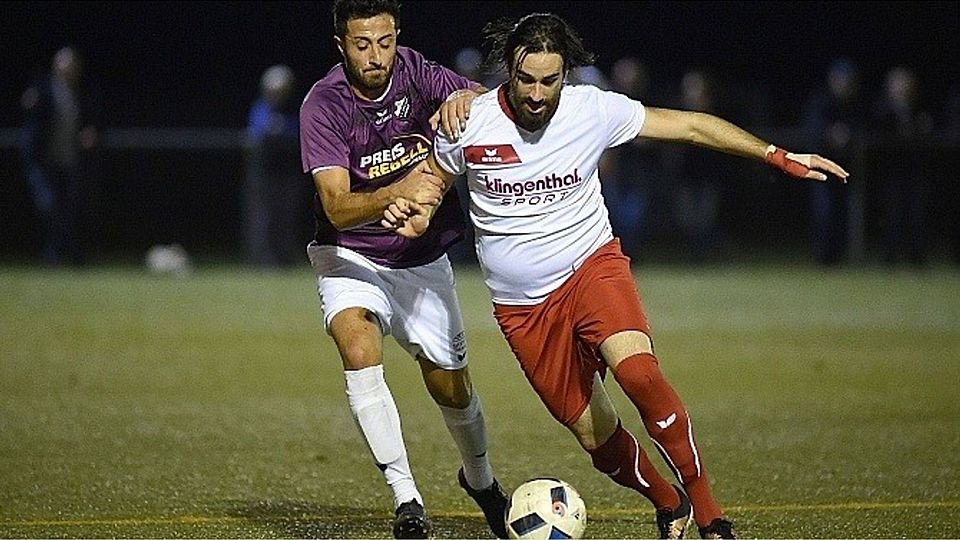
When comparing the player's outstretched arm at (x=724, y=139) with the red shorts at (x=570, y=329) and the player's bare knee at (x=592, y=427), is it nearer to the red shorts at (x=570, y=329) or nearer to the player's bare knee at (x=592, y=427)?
the red shorts at (x=570, y=329)

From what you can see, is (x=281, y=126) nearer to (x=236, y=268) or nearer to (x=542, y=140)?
(x=236, y=268)

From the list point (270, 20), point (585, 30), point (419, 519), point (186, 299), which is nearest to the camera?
point (419, 519)

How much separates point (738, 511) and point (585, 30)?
1779 centimetres

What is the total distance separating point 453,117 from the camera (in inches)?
281

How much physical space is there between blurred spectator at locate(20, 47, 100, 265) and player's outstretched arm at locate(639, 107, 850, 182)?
47.3 ft

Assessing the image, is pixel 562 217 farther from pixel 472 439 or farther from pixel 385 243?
pixel 472 439

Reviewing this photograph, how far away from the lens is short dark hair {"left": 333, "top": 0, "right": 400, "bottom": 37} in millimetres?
7344

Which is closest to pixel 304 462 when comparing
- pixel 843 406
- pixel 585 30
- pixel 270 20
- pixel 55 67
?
pixel 843 406

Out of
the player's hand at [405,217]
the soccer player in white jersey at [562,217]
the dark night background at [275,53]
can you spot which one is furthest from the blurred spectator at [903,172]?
the player's hand at [405,217]

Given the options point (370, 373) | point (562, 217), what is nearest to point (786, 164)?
point (562, 217)

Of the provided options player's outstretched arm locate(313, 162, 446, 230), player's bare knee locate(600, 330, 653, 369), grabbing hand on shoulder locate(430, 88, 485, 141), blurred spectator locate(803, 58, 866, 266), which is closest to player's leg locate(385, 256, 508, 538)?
player's outstretched arm locate(313, 162, 446, 230)

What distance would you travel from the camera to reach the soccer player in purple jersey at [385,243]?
7293 mm

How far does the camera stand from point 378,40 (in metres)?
7.41

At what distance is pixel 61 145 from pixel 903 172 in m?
9.63
